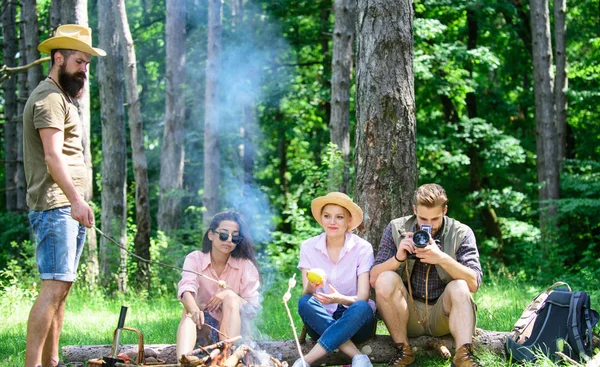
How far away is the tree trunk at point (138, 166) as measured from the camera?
9.63 m

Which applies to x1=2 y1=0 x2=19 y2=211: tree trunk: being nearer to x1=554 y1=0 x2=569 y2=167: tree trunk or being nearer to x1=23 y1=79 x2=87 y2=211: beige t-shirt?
x1=554 y1=0 x2=569 y2=167: tree trunk

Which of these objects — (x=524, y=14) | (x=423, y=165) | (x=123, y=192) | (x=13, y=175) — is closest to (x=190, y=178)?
(x=13, y=175)

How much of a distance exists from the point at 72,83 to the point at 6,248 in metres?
13.4

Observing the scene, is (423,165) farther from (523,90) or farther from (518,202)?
(523,90)

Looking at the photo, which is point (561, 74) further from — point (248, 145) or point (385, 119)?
point (385, 119)

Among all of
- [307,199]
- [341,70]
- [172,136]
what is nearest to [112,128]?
[307,199]

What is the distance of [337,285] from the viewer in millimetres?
4664

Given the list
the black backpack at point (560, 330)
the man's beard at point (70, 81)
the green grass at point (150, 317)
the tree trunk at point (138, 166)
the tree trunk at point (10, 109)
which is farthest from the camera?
the tree trunk at point (10, 109)

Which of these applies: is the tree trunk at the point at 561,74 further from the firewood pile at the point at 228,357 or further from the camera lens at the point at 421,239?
the firewood pile at the point at 228,357

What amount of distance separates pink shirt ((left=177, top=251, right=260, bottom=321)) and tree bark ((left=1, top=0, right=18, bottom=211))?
13.3 metres

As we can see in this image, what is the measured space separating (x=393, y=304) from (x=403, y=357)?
1.11 feet

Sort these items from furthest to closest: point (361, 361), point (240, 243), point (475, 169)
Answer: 1. point (475, 169)
2. point (240, 243)
3. point (361, 361)

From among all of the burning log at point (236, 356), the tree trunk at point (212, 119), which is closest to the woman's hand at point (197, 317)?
the burning log at point (236, 356)

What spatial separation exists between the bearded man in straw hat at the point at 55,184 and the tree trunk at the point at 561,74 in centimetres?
1117
